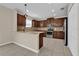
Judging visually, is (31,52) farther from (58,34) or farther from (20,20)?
(58,34)

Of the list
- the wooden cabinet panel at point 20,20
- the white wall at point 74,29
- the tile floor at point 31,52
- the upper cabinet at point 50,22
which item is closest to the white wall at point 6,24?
the wooden cabinet panel at point 20,20

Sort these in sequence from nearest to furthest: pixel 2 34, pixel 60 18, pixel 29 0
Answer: pixel 29 0, pixel 2 34, pixel 60 18

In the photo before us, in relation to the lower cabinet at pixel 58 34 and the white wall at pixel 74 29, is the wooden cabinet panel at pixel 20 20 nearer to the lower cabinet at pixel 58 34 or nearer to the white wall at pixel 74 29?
the lower cabinet at pixel 58 34

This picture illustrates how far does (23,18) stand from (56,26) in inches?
166

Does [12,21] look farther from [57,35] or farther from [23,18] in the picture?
[57,35]

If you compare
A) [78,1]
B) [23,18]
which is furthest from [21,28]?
[78,1]

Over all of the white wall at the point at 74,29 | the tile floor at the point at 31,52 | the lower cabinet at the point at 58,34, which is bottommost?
the tile floor at the point at 31,52

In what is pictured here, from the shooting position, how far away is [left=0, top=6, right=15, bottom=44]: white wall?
16.8 feet

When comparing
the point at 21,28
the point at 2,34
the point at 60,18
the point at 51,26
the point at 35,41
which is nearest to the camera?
the point at 35,41

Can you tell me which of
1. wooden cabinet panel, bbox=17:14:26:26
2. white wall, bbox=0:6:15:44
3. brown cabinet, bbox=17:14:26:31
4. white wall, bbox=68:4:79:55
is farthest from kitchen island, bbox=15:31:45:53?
white wall, bbox=68:4:79:55

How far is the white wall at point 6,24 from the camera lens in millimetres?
5125

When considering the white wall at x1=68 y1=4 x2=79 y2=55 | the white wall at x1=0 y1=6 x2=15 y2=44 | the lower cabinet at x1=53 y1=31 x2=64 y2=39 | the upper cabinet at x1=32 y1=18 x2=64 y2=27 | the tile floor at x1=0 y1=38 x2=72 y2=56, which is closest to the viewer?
the white wall at x1=68 y1=4 x2=79 y2=55

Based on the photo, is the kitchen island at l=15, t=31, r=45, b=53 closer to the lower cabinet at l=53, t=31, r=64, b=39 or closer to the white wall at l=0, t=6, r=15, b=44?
the white wall at l=0, t=6, r=15, b=44

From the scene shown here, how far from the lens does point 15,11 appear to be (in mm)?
5945
